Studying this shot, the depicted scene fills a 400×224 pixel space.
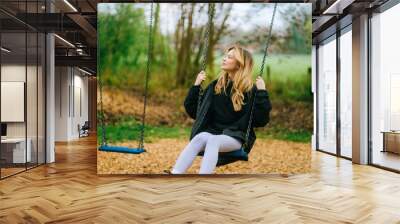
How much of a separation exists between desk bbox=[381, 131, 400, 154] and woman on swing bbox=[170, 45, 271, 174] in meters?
2.32

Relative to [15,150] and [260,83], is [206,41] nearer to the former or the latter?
[260,83]

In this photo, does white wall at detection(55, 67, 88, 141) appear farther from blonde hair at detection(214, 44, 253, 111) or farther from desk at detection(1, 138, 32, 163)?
blonde hair at detection(214, 44, 253, 111)

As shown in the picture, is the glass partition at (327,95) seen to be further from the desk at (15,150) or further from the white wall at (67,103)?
the white wall at (67,103)

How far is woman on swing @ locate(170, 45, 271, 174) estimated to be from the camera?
5.86 metres

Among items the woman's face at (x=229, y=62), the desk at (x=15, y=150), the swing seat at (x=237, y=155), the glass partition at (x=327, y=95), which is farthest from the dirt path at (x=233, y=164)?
the glass partition at (x=327, y=95)

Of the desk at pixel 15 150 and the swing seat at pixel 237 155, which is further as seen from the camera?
the desk at pixel 15 150

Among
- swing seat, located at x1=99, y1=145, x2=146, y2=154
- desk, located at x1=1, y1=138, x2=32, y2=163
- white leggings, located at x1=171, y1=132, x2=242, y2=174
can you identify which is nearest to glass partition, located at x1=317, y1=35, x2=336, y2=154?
white leggings, located at x1=171, y1=132, x2=242, y2=174

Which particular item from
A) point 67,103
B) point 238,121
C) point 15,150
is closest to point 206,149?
point 238,121

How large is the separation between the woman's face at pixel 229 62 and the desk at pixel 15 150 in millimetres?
3417

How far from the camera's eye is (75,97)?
1689 cm

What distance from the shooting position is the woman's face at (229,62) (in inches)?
239

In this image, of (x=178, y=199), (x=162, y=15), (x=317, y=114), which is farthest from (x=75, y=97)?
(x=178, y=199)

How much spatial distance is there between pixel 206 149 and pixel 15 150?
3080 mm

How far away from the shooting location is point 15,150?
6.68m
